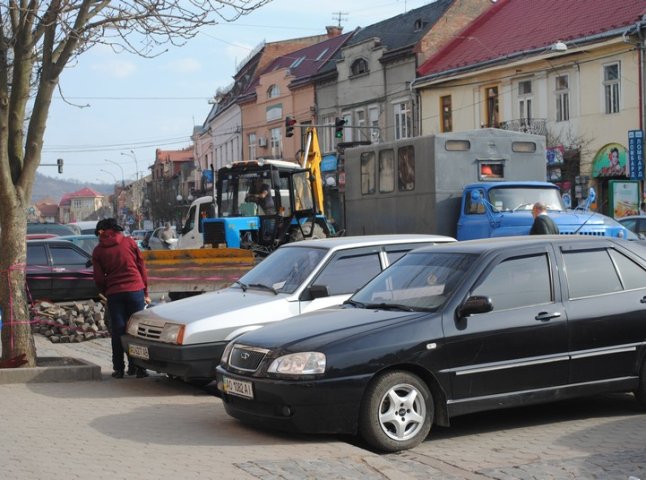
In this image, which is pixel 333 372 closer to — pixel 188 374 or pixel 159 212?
pixel 188 374

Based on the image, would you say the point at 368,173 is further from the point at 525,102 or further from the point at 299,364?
the point at 525,102

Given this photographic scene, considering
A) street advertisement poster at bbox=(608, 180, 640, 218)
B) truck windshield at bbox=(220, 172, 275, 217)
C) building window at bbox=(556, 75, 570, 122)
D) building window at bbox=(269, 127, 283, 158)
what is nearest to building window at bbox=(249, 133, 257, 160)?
building window at bbox=(269, 127, 283, 158)

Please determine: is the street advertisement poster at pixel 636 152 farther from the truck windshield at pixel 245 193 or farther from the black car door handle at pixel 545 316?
the black car door handle at pixel 545 316

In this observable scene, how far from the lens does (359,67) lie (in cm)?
4838

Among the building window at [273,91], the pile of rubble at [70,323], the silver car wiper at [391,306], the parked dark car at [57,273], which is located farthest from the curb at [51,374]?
the building window at [273,91]

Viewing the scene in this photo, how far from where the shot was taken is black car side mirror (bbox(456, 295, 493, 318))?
25.8ft

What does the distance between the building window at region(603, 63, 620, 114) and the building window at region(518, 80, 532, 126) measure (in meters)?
4.01

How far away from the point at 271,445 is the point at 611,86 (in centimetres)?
2890

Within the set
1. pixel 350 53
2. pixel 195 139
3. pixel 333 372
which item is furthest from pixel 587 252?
pixel 195 139

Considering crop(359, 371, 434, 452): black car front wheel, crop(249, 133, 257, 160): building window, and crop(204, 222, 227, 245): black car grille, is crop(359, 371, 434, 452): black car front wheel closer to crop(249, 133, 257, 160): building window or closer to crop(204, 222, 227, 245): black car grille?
crop(204, 222, 227, 245): black car grille

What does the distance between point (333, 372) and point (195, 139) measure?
270ft

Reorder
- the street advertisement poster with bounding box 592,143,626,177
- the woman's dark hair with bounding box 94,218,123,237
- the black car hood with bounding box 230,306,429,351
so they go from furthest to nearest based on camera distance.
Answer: the street advertisement poster with bounding box 592,143,626,177
the woman's dark hair with bounding box 94,218,123,237
the black car hood with bounding box 230,306,429,351

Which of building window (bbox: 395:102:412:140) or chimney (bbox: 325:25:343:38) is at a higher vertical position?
chimney (bbox: 325:25:343:38)

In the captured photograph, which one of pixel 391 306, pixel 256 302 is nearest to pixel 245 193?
pixel 256 302
